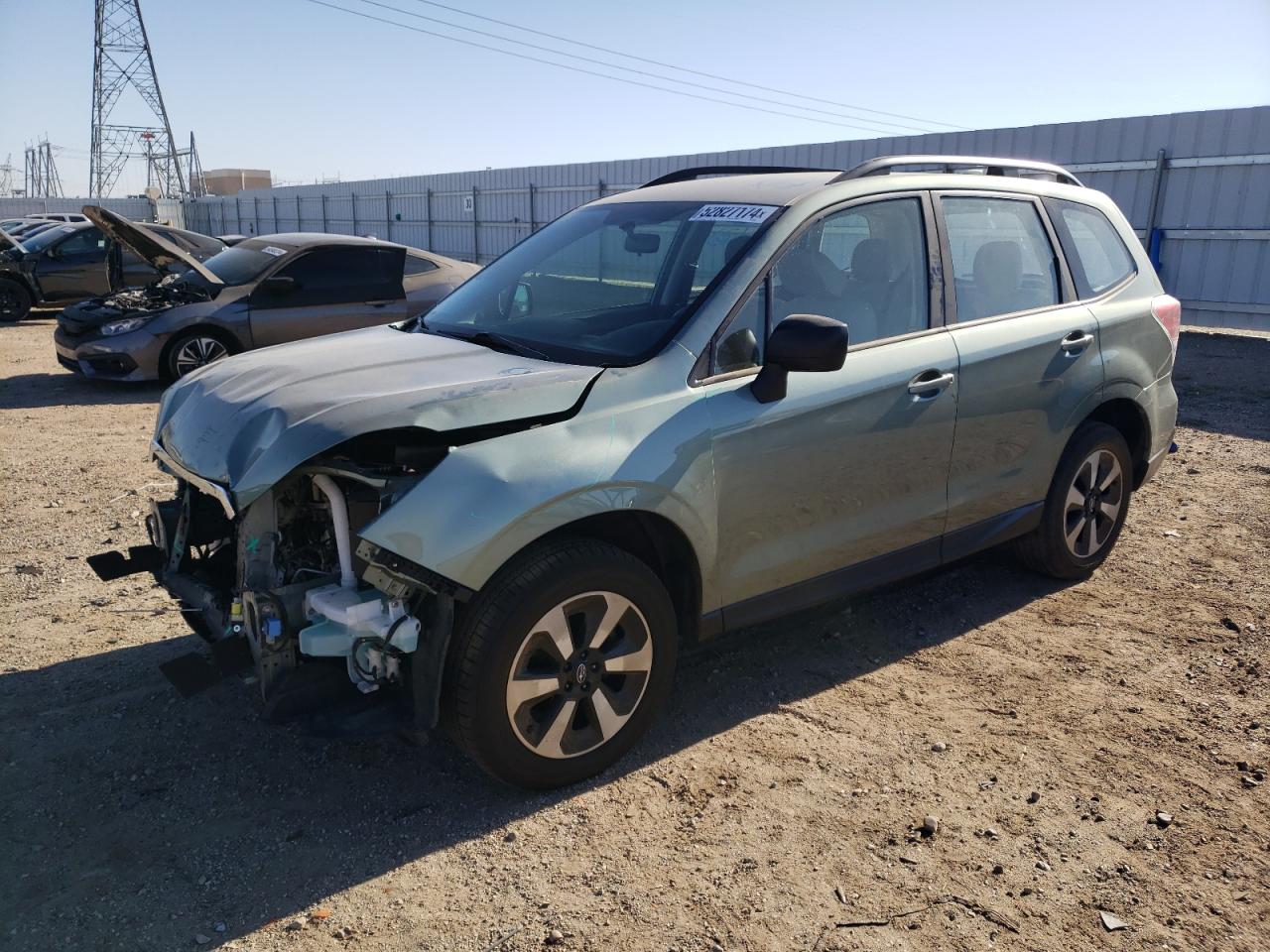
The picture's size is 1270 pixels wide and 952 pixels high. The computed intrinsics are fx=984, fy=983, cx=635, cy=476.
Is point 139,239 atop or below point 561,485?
atop

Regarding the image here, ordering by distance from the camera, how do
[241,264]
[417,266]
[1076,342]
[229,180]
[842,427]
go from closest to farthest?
1. [842,427]
2. [1076,342]
3. [241,264]
4. [417,266]
5. [229,180]

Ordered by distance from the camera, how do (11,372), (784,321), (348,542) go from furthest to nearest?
(11,372) < (784,321) < (348,542)

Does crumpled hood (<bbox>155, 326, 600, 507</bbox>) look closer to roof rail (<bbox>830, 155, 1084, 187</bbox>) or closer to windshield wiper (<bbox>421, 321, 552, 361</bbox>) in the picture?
windshield wiper (<bbox>421, 321, 552, 361</bbox>)

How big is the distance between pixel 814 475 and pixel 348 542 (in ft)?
5.45

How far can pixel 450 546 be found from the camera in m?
2.78

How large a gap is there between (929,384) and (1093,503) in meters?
1.65

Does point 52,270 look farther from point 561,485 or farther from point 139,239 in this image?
point 561,485

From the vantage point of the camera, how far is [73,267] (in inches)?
648

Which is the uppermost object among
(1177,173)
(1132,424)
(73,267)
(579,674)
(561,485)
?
(1177,173)

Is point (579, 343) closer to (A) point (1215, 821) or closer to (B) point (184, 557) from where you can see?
(B) point (184, 557)

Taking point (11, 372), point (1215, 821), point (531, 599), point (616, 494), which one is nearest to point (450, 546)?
point (531, 599)

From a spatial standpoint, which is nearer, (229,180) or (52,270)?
(52,270)

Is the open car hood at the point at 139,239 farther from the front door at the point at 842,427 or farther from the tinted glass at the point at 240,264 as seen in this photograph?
the front door at the point at 842,427

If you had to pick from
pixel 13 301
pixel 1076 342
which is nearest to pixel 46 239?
pixel 13 301
